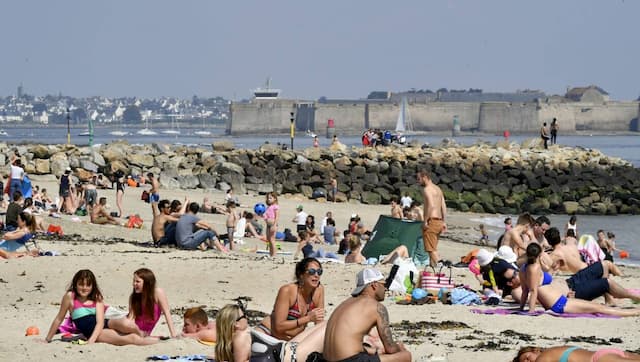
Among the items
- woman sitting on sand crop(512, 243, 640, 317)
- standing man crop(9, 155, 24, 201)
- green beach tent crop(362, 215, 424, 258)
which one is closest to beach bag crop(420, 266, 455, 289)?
woman sitting on sand crop(512, 243, 640, 317)

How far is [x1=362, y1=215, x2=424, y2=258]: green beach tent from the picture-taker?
1501 cm

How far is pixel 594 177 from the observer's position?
36812 millimetres

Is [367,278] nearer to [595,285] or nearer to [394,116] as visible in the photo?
[595,285]

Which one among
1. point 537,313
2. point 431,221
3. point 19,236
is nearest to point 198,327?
point 537,313

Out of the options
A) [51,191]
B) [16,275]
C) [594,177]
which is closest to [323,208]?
[51,191]

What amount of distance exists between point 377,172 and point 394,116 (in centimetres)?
12113

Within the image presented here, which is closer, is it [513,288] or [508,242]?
[513,288]

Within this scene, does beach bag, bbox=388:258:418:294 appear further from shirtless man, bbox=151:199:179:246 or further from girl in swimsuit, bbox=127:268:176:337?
shirtless man, bbox=151:199:179:246

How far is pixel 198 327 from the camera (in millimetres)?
9188

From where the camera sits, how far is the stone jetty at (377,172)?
30047mm

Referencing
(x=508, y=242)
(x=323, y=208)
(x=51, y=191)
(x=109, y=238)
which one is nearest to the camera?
(x=508, y=242)

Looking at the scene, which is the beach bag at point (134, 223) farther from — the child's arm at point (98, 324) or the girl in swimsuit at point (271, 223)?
the child's arm at point (98, 324)

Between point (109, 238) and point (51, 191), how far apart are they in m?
8.44

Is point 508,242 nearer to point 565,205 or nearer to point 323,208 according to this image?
point 323,208
